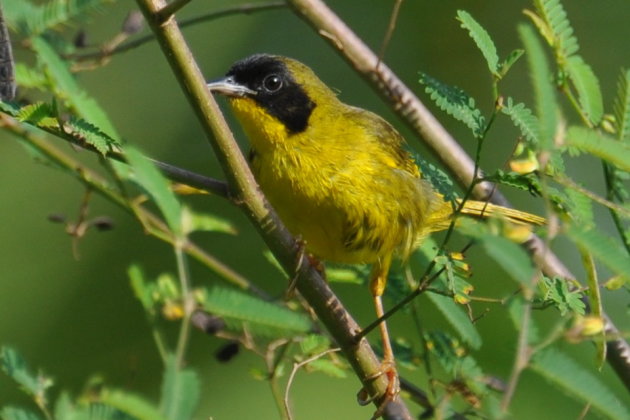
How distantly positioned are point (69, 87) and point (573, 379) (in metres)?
1.13

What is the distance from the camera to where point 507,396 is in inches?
69.7

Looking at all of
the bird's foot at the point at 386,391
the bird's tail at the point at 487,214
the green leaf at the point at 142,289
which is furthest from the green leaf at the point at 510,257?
the bird's tail at the point at 487,214

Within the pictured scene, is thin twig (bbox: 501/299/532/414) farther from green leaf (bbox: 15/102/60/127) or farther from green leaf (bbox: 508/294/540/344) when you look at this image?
green leaf (bbox: 15/102/60/127)

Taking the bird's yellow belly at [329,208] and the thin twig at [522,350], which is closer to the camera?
the thin twig at [522,350]

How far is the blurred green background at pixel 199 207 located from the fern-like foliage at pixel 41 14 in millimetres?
2109

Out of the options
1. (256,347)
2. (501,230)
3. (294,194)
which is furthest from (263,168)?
(501,230)

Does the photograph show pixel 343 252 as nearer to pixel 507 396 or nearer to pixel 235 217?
pixel 507 396

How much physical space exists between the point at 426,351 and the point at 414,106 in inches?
42.4

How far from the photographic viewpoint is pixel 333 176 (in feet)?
13.6

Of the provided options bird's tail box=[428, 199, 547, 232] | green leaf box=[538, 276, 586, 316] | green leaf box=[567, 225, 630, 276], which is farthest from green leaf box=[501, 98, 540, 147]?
bird's tail box=[428, 199, 547, 232]

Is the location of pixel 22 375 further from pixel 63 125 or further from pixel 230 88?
pixel 230 88

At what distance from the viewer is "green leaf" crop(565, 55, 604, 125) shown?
103 inches

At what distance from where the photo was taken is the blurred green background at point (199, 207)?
6328mm

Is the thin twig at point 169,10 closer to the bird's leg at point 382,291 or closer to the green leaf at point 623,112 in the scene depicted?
the green leaf at point 623,112
